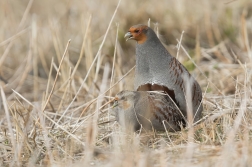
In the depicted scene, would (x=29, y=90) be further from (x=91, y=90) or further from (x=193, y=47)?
(x=193, y=47)

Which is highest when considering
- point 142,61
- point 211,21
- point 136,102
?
point 211,21

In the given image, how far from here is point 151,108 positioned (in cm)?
399

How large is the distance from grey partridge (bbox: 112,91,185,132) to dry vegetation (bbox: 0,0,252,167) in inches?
3.3

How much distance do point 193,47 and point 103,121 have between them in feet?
9.32

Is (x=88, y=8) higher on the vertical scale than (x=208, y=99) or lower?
higher

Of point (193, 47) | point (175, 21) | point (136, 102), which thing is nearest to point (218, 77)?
point (193, 47)

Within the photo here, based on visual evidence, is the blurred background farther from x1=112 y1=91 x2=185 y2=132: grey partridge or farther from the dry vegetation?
x1=112 y1=91 x2=185 y2=132: grey partridge

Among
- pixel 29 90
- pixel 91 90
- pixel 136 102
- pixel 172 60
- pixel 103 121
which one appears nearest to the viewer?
pixel 136 102

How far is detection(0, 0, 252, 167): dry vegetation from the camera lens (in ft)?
11.0

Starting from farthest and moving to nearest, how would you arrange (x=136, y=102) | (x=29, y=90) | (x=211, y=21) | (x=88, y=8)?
(x=88, y=8)
(x=211, y=21)
(x=29, y=90)
(x=136, y=102)

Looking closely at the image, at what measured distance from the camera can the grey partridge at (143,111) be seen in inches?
155

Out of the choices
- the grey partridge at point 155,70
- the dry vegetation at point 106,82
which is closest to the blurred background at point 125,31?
the dry vegetation at point 106,82

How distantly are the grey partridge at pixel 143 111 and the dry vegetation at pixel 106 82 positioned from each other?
0.08 metres

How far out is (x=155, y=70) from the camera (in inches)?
163
